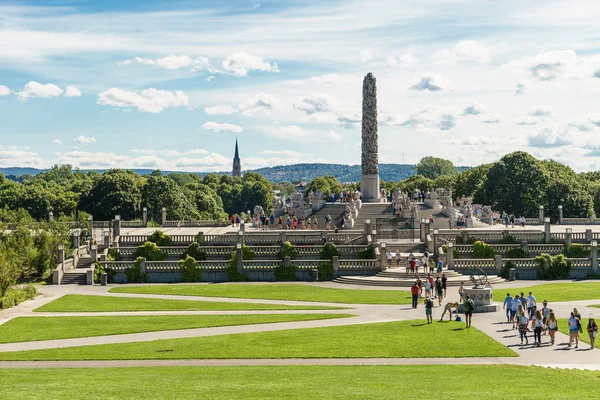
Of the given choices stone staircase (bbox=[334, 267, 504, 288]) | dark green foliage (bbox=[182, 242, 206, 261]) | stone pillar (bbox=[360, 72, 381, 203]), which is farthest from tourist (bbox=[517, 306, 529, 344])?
stone pillar (bbox=[360, 72, 381, 203])

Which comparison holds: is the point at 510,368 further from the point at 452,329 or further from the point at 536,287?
the point at 536,287

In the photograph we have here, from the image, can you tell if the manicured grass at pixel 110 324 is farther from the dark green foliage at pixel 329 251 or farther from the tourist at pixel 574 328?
the dark green foliage at pixel 329 251

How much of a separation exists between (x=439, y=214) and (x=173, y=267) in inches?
1561

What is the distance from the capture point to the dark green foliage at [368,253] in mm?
67688

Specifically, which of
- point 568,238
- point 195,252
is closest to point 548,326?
point 568,238

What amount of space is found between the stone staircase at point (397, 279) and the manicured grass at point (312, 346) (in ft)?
63.0

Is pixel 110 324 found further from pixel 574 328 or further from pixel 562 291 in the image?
pixel 562 291

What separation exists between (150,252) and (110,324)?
88.1ft

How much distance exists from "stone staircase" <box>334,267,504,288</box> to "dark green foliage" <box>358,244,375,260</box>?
4.15 metres

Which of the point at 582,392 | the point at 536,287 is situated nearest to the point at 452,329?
the point at 582,392

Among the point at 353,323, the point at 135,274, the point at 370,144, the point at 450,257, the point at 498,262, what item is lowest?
the point at 353,323

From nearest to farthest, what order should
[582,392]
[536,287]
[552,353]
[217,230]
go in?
[582,392]
[552,353]
[536,287]
[217,230]

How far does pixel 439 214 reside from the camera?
95.7m

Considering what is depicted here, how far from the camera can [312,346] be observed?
36000mm
